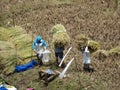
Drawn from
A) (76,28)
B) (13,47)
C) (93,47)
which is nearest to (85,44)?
(93,47)

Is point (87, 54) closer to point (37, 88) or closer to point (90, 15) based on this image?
point (37, 88)

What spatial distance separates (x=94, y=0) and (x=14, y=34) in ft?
20.4

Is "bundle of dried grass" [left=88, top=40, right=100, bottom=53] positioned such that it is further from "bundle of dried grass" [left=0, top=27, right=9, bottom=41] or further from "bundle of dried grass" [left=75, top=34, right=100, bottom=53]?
"bundle of dried grass" [left=0, top=27, right=9, bottom=41]

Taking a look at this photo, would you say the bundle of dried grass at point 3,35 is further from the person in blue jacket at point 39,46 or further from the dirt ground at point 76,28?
the person in blue jacket at point 39,46

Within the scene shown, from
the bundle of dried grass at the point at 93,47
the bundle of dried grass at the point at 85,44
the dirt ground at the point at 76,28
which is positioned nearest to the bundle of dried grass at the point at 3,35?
the dirt ground at the point at 76,28

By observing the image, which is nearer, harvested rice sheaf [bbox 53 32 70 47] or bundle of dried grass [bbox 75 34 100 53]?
harvested rice sheaf [bbox 53 32 70 47]

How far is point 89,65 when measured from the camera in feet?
33.2

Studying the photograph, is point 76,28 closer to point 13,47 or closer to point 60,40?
point 13,47

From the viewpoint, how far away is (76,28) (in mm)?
13773

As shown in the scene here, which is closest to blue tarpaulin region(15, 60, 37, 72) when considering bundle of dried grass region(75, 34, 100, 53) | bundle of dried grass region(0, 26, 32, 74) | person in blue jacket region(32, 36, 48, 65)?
bundle of dried grass region(0, 26, 32, 74)

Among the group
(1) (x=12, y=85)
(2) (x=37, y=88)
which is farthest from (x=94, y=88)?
(1) (x=12, y=85)

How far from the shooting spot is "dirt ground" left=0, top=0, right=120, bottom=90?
954cm

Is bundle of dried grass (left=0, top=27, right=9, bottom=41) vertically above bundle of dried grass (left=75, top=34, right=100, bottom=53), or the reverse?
bundle of dried grass (left=0, top=27, right=9, bottom=41)

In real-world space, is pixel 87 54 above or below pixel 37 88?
above
